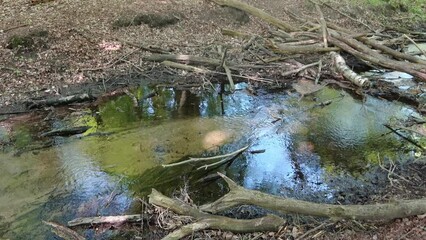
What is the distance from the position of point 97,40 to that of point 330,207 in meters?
8.63

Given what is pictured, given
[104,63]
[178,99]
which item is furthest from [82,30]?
[178,99]

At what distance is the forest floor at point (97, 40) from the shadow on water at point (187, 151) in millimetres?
1135

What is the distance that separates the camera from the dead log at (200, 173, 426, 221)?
522 cm

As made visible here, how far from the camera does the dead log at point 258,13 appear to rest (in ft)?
43.8

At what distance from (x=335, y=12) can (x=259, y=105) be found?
8.05m

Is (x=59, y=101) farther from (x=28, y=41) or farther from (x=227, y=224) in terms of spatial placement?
(x=227, y=224)

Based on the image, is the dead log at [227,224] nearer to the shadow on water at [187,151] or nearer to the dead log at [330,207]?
the dead log at [330,207]

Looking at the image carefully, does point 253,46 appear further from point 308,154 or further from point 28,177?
point 28,177

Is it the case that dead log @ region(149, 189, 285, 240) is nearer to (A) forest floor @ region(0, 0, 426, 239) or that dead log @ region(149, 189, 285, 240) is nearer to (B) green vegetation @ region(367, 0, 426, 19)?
(A) forest floor @ region(0, 0, 426, 239)

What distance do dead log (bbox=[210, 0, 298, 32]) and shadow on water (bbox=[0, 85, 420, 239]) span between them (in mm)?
3689

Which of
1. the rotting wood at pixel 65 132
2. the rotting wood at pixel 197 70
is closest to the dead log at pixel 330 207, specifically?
the rotting wood at pixel 65 132

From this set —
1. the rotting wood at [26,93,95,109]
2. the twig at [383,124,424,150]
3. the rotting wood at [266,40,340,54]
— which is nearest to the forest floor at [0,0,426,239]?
the rotting wood at [26,93,95,109]

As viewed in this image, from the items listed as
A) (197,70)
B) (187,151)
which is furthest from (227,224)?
(197,70)

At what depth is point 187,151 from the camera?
7.92 m
